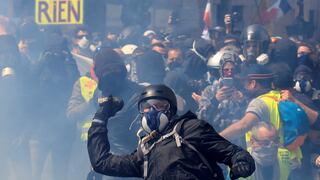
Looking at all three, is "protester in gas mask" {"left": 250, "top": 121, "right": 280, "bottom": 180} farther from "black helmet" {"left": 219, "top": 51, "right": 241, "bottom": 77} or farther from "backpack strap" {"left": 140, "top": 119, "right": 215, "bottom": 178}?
"backpack strap" {"left": 140, "top": 119, "right": 215, "bottom": 178}

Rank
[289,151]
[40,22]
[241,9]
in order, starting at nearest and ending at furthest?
[289,151] < [40,22] < [241,9]

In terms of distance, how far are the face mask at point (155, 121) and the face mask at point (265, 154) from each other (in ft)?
10.7

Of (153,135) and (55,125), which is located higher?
(153,135)

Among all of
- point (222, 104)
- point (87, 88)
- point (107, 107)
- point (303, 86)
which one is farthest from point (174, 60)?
point (107, 107)

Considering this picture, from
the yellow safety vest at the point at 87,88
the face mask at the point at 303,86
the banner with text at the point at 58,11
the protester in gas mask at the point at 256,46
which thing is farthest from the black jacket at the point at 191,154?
the banner with text at the point at 58,11

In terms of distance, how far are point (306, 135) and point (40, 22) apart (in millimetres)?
5849

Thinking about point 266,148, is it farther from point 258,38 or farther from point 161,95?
point 161,95

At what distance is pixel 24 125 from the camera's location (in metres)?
10.5

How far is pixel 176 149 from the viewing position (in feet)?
16.3

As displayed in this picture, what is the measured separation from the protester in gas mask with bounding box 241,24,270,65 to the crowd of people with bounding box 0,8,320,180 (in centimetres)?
1

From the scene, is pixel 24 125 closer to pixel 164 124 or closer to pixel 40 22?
pixel 40 22

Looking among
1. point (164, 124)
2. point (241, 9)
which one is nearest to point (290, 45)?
point (164, 124)

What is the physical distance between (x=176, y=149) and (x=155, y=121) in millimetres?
207

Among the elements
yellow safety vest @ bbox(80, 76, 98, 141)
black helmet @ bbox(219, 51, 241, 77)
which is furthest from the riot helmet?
yellow safety vest @ bbox(80, 76, 98, 141)
